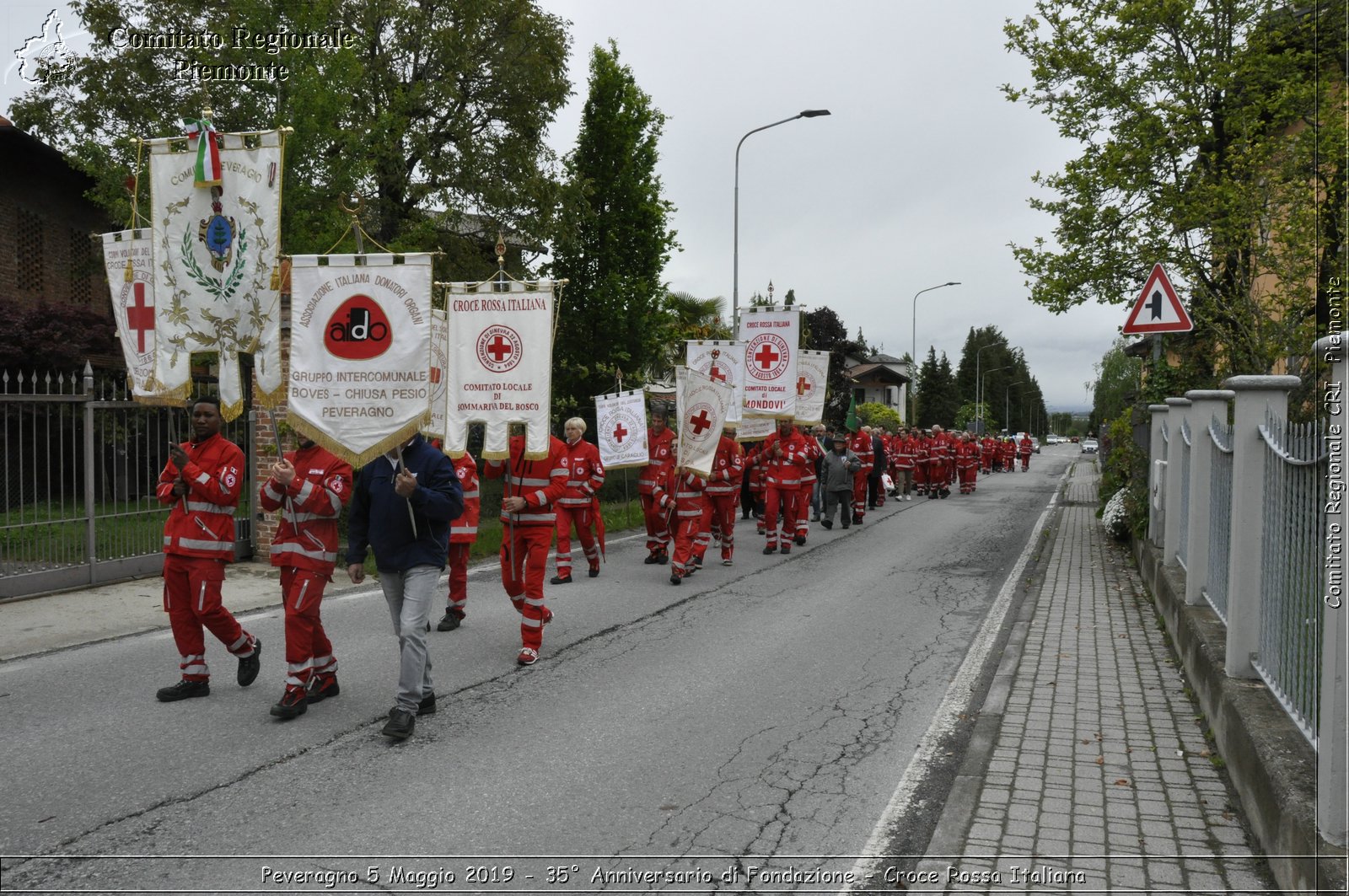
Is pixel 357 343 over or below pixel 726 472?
over

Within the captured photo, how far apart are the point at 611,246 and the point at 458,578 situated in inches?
735

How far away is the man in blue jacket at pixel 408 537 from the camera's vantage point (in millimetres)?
5820

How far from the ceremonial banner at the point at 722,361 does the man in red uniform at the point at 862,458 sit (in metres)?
5.76

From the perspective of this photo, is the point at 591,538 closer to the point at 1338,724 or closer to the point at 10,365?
the point at 1338,724

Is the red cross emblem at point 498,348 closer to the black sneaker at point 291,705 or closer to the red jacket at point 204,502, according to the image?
the red jacket at point 204,502

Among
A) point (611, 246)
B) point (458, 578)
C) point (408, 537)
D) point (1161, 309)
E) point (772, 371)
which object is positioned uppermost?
point (611, 246)

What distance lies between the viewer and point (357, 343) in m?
6.07

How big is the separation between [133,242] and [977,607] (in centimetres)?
845

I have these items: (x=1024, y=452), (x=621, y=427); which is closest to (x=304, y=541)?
(x=621, y=427)

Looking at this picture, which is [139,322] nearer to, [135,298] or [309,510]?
[135,298]

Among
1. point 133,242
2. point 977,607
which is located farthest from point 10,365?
point 977,607

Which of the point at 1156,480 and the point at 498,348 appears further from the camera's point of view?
the point at 1156,480

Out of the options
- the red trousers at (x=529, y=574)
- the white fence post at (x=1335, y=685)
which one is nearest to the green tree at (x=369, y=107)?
the red trousers at (x=529, y=574)

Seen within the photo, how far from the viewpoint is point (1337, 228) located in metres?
14.5
